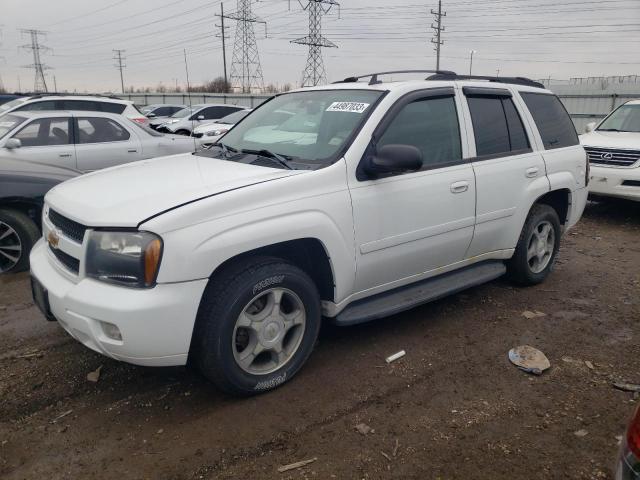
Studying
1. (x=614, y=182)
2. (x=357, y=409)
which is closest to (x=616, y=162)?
(x=614, y=182)

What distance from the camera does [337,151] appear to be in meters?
3.43

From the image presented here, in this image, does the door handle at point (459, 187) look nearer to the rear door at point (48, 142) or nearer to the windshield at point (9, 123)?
the rear door at point (48, 142)

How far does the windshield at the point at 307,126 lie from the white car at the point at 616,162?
5.86 metres

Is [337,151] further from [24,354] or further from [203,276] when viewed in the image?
[24,354]

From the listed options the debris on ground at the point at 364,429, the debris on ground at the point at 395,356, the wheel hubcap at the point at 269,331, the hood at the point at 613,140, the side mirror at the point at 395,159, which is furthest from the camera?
the hood at the point at 613,140

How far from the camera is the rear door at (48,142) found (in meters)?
7.39

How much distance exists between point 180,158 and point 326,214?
147 centimetres

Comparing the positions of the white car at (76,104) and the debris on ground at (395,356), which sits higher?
the white car at (76,104)

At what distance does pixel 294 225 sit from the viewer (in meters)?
3.06

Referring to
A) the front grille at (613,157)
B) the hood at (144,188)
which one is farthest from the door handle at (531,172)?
the front grille at (613,157)

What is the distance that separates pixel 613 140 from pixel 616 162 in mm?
574

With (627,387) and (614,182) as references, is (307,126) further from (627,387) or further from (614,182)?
(614,182)

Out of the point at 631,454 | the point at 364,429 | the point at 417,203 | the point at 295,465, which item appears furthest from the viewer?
the point at 417,203

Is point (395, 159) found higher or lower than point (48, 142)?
higher
